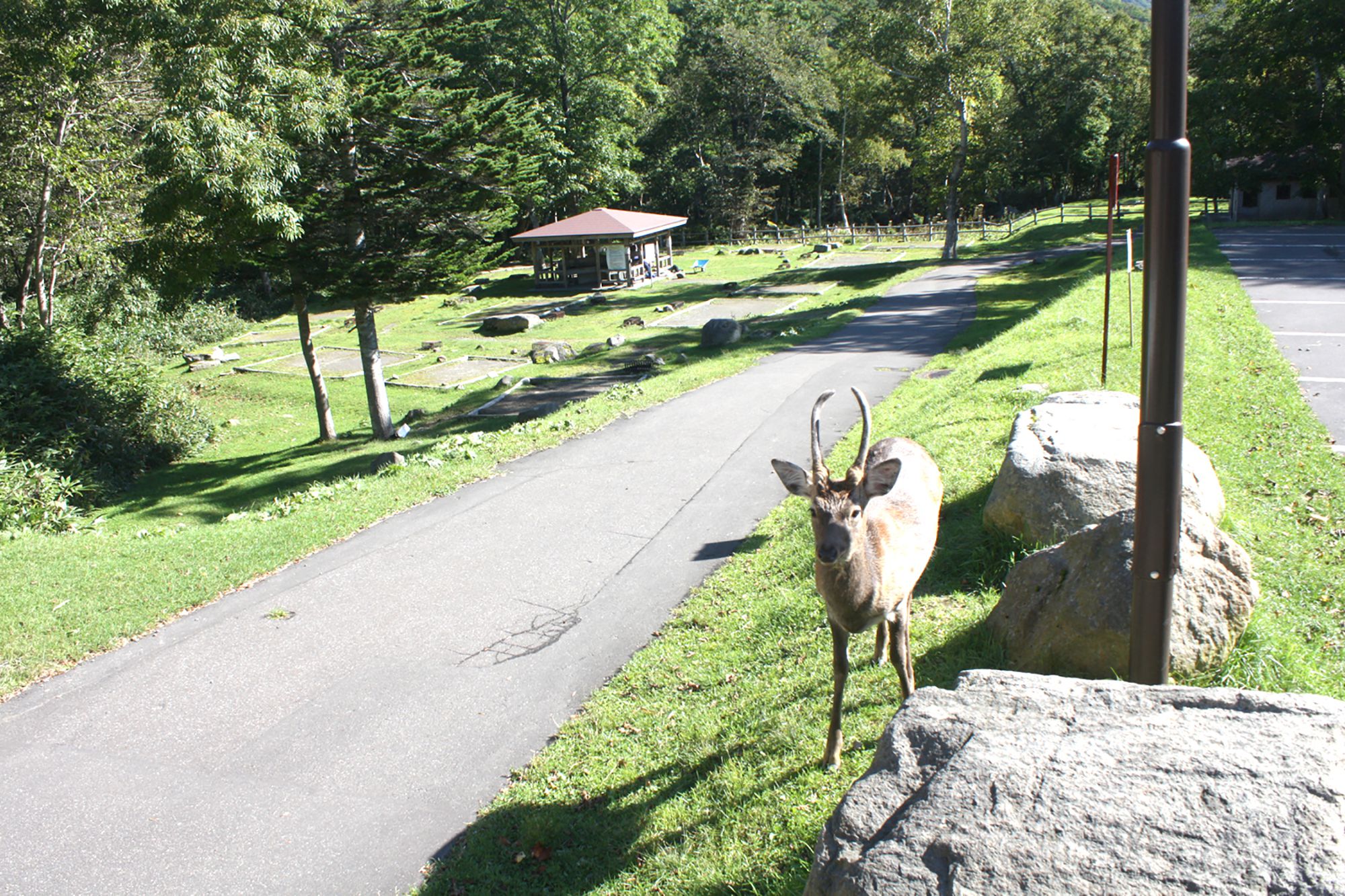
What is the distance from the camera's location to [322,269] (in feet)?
58.6

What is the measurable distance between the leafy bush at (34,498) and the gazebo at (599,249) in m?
29.0

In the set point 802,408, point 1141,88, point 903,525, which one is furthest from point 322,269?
point 1141,88

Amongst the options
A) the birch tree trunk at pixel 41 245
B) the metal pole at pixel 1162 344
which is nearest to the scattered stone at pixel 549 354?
the birch tree trunk at pixel 41 245

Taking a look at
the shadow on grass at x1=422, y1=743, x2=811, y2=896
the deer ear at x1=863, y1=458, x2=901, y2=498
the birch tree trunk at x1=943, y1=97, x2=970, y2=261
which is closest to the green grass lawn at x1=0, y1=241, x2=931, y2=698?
the birch tree trunk at x1=943, y1=97, x2=970, y2=261

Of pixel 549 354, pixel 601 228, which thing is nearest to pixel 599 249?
pixel 601 228

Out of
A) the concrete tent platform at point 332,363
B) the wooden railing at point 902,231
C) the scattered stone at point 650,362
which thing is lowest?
the scattered stone at point 650,362

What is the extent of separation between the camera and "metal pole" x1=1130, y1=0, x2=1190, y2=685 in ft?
12.3

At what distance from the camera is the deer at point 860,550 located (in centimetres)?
490

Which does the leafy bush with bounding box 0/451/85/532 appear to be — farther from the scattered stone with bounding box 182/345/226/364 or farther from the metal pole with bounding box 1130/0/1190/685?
the scattered stone with bounding box 182/345/226/364

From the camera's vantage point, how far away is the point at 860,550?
207 inches

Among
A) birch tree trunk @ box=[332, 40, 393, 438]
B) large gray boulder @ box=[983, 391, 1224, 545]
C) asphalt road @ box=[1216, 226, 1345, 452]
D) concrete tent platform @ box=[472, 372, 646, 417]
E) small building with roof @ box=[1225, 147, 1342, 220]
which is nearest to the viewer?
large gray boulder @ box=[983, 391, 1224, 545]

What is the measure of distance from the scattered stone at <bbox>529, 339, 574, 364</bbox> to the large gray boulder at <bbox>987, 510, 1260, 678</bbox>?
850 inches

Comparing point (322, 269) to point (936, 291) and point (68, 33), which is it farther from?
point (936, 291)

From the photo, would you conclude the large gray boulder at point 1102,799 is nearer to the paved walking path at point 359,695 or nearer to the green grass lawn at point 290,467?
the paved walking path at point 359,695
